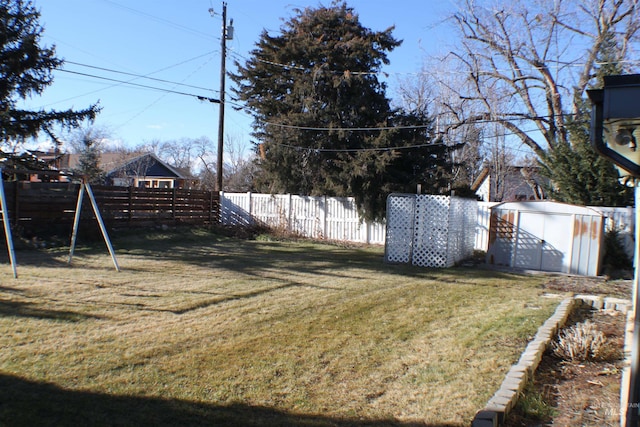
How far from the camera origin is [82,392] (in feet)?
13.7

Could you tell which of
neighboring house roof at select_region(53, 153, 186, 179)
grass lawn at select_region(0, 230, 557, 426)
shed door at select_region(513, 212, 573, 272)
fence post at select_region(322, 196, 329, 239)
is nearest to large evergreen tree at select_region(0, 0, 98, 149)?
grass lawn at select_region(0, 230, 557, 426)

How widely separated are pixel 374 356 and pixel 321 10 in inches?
707

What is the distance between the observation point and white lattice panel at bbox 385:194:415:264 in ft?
43.6

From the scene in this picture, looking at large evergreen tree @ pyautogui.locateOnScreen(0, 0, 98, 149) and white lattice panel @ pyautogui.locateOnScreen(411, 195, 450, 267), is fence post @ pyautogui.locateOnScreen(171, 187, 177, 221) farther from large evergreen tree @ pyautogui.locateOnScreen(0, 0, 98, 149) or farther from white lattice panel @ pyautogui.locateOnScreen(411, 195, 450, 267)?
white lattice panel @ pyautogui.locateOnScreen(411, 195, 450, 267)

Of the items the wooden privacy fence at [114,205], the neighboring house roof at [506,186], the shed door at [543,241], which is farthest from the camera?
the neighboring house roof at [506,186]

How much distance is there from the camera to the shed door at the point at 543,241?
12.4 meters

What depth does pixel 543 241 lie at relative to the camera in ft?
41.5

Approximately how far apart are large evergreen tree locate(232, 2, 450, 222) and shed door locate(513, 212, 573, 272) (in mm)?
5676

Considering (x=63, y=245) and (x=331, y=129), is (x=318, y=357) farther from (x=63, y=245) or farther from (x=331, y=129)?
(x=331, y=129)

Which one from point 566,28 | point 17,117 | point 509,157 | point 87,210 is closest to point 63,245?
point 87,210

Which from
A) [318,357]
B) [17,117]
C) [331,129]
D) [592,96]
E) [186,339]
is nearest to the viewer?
[592,96]

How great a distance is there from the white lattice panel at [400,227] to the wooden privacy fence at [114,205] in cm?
962

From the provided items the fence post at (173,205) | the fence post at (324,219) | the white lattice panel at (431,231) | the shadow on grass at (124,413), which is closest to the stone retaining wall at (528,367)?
the shadow on grass at (124,413)

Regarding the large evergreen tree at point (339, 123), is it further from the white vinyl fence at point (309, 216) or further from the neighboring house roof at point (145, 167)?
the neighboring house roof at point (145, 167)
